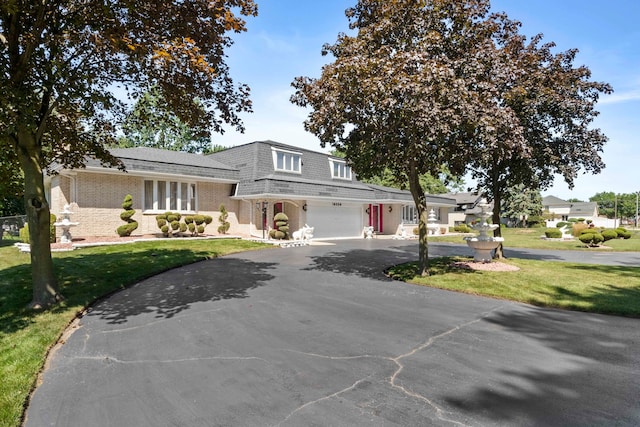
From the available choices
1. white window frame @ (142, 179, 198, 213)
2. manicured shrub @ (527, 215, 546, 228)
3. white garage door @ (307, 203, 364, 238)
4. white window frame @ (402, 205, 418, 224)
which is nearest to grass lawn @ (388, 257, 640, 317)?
white garage door @ (307, 203, 364, 238)

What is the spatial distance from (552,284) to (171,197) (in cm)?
1866

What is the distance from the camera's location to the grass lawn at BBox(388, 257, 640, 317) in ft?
23.7

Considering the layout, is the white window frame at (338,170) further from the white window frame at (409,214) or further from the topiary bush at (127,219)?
the topiary bush at (127,219)

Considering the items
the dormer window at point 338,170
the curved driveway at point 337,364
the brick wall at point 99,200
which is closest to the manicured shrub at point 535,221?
the dormer window at point 338,170

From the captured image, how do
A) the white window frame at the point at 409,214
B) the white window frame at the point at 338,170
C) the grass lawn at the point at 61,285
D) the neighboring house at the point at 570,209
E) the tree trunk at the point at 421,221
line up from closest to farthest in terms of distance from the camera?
the grass lawn at the point at 61,285
the tree trunk at the point at 421,221
the white window frame at the point at 338,170
the white window frame at the point at 409,214
the neighboring house at the point at 570,209

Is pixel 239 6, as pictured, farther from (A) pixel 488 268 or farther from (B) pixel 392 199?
(B) pixel 392 199

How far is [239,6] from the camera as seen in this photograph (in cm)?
749

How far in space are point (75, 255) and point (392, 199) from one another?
2090 centimetres

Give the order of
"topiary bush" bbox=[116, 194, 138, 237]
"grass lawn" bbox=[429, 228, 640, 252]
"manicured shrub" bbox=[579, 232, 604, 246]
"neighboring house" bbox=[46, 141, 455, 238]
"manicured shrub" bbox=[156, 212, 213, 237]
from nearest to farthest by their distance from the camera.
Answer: "topiary bush" bbox=[116, 194, 138, 237], "neighboring house" bbox=[46, 141, 455, 238], "manicured shrub" bbox=[156, 212, 213, 237], "grass lawn" bbox=[429, 228, 640, 252], "manicured shrub" bbox=[579, 232, 604, 246]

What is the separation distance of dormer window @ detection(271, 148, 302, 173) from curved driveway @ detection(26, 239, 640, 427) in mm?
16355

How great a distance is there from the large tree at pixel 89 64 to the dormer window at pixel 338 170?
19.2 metres

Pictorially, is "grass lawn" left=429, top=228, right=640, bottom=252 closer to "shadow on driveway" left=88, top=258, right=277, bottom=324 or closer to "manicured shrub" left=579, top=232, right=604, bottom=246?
"manicured shrub" left=579, top=232, right=604, bottom=246

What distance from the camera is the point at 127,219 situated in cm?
1753

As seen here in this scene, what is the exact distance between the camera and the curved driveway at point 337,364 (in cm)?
327
